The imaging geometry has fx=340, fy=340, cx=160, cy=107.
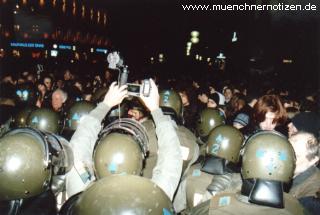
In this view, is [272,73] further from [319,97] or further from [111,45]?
[111,45]

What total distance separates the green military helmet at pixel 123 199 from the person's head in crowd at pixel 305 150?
212 cm

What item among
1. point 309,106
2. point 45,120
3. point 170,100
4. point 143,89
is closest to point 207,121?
point 170,100

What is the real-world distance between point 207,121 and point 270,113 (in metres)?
1.65

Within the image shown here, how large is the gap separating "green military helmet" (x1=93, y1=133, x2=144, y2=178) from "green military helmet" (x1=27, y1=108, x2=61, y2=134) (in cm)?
287

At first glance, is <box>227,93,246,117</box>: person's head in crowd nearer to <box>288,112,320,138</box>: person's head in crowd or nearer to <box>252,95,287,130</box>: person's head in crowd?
<box>252,95,287,130</box>: person's head in crowd

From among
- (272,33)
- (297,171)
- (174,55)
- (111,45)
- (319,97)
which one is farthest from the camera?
(111,45)

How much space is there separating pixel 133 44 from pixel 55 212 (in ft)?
173

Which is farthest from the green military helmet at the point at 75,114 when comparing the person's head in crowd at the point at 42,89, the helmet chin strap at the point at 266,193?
the person's head in crowd at the point at 42,89

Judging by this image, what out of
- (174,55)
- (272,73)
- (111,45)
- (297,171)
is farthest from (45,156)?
(111,45)

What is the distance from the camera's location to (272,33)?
89.4ft

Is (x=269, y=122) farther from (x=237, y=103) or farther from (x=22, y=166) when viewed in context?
(x=22, y=166)

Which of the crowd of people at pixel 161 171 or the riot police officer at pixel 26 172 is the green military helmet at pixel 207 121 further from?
the riot police officer at pixel 26 172

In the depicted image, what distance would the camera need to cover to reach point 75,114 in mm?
6012

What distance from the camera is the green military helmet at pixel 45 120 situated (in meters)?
5.77
